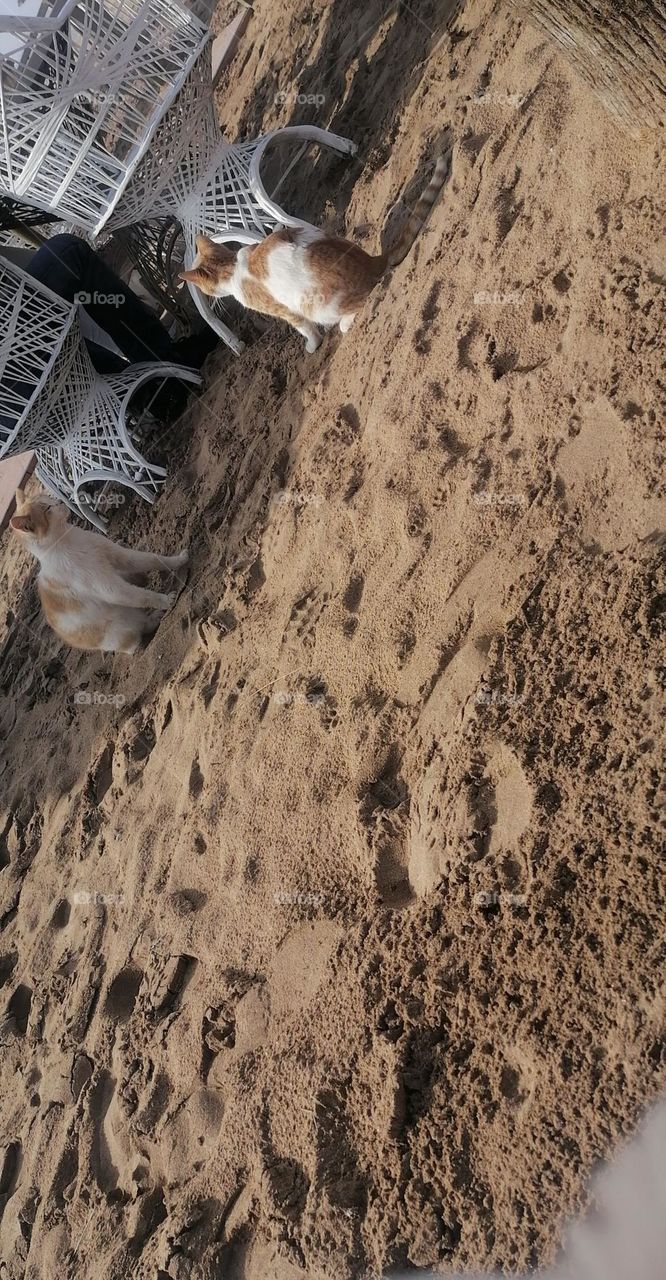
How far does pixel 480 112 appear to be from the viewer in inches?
146

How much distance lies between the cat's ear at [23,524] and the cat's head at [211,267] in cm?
150

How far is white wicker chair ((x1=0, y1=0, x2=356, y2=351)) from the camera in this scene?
4.00m

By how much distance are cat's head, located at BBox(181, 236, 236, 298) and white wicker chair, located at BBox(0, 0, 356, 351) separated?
161mm

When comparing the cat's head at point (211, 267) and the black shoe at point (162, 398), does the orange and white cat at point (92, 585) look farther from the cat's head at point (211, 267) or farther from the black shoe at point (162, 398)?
the cat's head at point (211, 267)

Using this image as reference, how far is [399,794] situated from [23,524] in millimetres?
2941

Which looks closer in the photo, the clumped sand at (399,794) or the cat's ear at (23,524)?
the clumped sand at (399,794)

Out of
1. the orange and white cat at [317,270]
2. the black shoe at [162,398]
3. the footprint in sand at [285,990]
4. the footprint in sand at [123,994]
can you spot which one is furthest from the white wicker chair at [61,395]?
the footprint in sand at [285,990]

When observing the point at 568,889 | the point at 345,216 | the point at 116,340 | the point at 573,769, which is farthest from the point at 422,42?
the point at 568,889

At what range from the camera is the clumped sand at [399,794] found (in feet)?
6.77

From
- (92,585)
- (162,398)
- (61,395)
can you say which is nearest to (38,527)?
(92,585)

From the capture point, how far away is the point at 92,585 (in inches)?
184

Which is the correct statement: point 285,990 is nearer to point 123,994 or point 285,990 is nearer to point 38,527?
point 123,994

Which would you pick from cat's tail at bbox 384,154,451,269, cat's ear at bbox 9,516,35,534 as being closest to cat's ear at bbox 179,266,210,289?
cat's tail at bbox 384,154,451,269

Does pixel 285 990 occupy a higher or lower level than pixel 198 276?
lower
